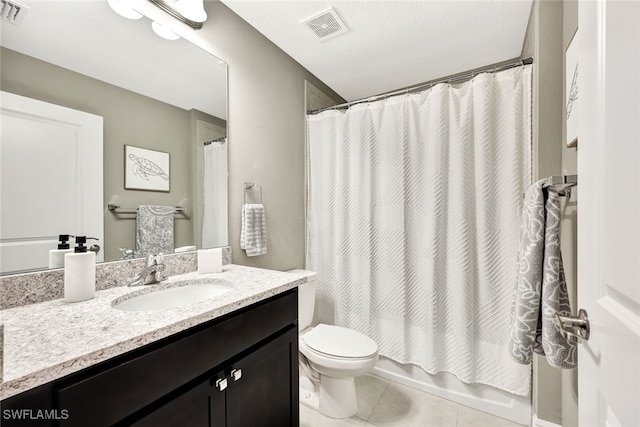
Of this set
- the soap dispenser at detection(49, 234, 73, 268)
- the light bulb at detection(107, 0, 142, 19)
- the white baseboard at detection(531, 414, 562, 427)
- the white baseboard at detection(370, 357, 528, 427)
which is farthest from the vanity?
the white baseboard at detection(531, 414, 562, 427)

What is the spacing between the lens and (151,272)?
1.11 metres

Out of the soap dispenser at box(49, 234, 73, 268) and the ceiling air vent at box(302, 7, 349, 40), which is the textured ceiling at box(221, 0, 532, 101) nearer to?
the ceiling air vent at box(302, 7, 349, 40)

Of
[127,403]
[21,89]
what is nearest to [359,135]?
[21,89]

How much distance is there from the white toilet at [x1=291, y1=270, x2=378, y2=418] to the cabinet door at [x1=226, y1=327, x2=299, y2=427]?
33 cm

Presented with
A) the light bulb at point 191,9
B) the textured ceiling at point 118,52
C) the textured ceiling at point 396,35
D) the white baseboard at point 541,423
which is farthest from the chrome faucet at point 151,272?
the white baseboard at point 541,423

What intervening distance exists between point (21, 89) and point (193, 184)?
0.65 metres

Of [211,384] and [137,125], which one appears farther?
[137,125]

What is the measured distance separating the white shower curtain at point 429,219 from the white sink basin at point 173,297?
1.09 metres

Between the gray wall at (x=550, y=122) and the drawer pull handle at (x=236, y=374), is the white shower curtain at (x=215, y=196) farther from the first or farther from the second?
the gray wall at (x=550, y=122)

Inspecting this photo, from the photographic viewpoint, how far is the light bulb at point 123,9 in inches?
43.5

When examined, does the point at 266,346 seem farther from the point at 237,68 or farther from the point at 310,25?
the point at 310,25

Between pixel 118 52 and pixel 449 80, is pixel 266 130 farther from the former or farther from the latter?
pixel 449 80

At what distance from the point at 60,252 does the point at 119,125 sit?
0.53 metres

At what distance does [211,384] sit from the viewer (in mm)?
822
